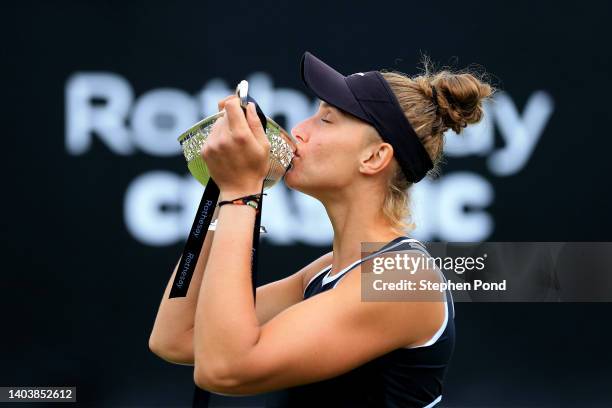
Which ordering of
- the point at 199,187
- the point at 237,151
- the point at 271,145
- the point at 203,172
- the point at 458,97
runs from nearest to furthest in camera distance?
the point at 237,151 → the point at 271,145 → the point at 203,172 → the point at 458,97 → the point at 199,187

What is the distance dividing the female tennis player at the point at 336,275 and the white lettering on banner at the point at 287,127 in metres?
1.72

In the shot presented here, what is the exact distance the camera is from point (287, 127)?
3852mm

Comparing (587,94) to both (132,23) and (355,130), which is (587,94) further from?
(355,130)

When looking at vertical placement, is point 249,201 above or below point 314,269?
above

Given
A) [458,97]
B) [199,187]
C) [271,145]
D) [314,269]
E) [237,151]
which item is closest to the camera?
[237,151]

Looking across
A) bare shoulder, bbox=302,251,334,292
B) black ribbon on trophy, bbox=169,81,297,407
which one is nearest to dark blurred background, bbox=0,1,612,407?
bare shoulder, bbox=302,251,334,292

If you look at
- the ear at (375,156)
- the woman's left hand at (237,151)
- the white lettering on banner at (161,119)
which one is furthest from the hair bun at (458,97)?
the white lettering on banner at (161,119)

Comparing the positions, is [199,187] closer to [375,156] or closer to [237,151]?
[375,156]

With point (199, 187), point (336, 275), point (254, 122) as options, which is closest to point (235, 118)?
point (254, 122)

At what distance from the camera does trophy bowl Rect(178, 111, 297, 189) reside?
175 cm

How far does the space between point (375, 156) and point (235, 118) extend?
0.40 metres

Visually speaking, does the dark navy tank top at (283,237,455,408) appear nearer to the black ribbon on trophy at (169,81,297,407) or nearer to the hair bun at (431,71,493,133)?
the black ribbon on trophy at (169,81,297,407)

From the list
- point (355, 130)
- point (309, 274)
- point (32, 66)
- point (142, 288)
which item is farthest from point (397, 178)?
point (32, 66)

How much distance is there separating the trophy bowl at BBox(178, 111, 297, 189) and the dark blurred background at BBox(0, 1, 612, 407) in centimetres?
198
